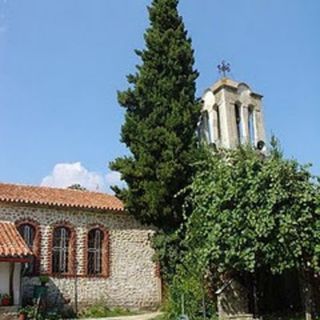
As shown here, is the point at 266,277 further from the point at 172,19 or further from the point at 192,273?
the point at 172,19

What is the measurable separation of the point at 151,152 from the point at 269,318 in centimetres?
795

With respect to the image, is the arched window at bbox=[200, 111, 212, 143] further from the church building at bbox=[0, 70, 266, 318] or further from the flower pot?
the flower pot

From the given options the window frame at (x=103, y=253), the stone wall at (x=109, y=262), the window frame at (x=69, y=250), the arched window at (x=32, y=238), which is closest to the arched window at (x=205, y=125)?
the stone wall at (x=109, y=262)

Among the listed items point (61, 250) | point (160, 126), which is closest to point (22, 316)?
point (61, 250)

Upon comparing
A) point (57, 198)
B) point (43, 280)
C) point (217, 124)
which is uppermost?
point (217, 124)

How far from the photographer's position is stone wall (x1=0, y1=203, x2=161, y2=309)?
19.8 metres

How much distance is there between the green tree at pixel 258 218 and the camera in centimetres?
1473

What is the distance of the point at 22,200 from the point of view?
64.7ft

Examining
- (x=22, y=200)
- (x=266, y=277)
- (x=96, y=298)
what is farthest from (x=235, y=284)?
(x=22, y=200)

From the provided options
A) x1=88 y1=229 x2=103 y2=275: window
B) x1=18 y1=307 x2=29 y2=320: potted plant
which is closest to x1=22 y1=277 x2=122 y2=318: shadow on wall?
x1=88 y1=229 x2=103 y2=275: window

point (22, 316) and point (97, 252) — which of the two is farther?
point (97, 252)

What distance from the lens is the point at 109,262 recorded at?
69.7ft

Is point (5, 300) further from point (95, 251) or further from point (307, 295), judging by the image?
point (307, 295)

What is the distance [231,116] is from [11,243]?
12296 millimetres
